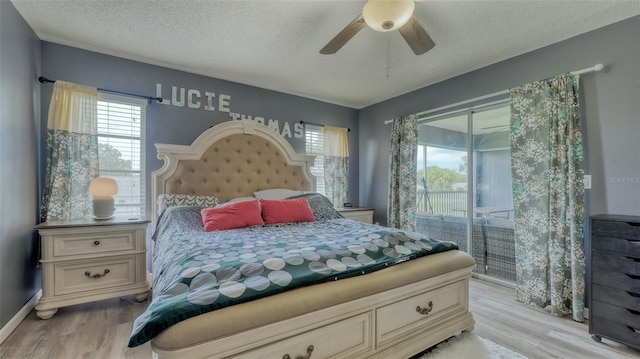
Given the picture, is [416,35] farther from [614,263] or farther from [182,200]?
[182,200]

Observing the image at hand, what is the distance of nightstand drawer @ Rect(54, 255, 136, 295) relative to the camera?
7.63 ft

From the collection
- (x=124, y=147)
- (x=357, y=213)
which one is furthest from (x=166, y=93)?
(x=357, y=213)

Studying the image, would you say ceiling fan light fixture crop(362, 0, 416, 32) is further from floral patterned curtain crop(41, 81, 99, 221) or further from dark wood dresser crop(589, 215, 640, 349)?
floral patterned curtain crop(41, 81, 99, 221)

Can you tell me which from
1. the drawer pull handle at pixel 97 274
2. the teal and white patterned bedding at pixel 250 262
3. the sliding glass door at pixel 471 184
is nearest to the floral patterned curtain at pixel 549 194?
the sliding glass door at pixel 471 184

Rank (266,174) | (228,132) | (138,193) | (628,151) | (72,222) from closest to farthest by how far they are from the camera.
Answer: (628,151), (72,222), (138,193), (228,132), (266,174)

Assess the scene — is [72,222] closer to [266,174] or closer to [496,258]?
[266,174]

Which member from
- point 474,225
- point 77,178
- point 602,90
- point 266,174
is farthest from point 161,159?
point 602,90

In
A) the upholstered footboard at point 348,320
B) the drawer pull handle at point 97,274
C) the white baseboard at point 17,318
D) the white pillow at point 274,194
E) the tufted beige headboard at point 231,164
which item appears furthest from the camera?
the white pillow at point 274,194

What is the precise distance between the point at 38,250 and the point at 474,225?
453 cm

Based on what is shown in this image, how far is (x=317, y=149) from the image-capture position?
4.38m

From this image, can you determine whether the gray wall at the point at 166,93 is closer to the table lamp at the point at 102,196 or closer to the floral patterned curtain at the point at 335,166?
the floral patterned curtain at the point at 335,166

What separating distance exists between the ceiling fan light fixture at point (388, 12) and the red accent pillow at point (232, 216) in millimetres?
1814

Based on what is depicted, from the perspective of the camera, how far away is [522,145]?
9.02ft

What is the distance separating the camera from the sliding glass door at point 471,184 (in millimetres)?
3146
